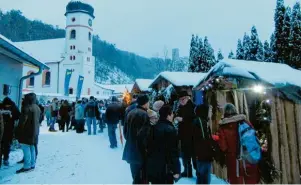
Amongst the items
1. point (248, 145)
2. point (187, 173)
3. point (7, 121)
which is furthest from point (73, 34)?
point (248, 145)

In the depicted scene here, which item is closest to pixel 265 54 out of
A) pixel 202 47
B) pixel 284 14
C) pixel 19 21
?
pixel 284 14

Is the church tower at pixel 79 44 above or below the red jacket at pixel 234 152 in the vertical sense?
above

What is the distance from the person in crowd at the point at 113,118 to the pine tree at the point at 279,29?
22.4 meters

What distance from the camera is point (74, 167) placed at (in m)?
7.86

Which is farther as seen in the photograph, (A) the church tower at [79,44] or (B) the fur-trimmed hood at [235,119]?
(A) the church tower at [79,44]

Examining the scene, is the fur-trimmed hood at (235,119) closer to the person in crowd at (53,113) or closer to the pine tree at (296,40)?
the person in crowd at (53,113)

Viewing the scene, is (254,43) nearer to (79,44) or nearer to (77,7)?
(79,44)

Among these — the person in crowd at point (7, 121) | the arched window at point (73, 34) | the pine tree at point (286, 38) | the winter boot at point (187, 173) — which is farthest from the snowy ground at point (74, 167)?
the arched window at point (73, 34)

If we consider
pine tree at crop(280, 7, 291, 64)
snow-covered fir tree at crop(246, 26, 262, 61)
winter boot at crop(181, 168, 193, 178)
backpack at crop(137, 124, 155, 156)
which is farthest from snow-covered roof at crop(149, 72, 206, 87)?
snow-covered fir tree at crop(246, 26, 262, 61)

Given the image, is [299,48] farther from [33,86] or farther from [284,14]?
[33,86]

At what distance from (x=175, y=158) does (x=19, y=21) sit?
102 metres

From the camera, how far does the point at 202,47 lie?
131ft

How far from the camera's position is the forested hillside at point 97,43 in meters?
86.8

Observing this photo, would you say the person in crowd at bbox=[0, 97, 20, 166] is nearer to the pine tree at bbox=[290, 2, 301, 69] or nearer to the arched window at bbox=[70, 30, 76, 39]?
the pine tree at bbox=[290, 2, 301, 69]
